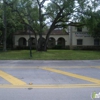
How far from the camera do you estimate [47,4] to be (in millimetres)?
28734

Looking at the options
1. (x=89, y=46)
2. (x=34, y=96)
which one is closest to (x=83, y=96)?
(x=34, y=96)

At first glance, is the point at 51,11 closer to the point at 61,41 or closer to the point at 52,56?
the point at 52,56

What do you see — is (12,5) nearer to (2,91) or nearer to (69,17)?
(69,17)

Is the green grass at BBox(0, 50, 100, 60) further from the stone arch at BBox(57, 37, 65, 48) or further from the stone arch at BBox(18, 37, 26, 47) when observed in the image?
the stone arch at BBox(18, 37, 26, 47)

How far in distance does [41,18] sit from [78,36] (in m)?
12.9

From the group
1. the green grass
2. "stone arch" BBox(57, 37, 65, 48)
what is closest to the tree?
the green grass

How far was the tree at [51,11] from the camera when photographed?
2742 centimetres

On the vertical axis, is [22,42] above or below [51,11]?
below

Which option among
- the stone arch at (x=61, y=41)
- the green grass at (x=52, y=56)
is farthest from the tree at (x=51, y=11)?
the stone arch at (x=61, y=41)

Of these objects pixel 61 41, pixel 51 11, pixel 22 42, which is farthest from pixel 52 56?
pixel 22 42

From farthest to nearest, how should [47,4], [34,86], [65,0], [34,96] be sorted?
[47,4] < [65,0] < [34,86] < [34,96]

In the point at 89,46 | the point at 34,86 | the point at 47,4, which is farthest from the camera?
the point at 89,46

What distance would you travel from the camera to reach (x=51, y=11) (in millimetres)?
29031

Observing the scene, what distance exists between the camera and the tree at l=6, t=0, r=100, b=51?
2742cm
